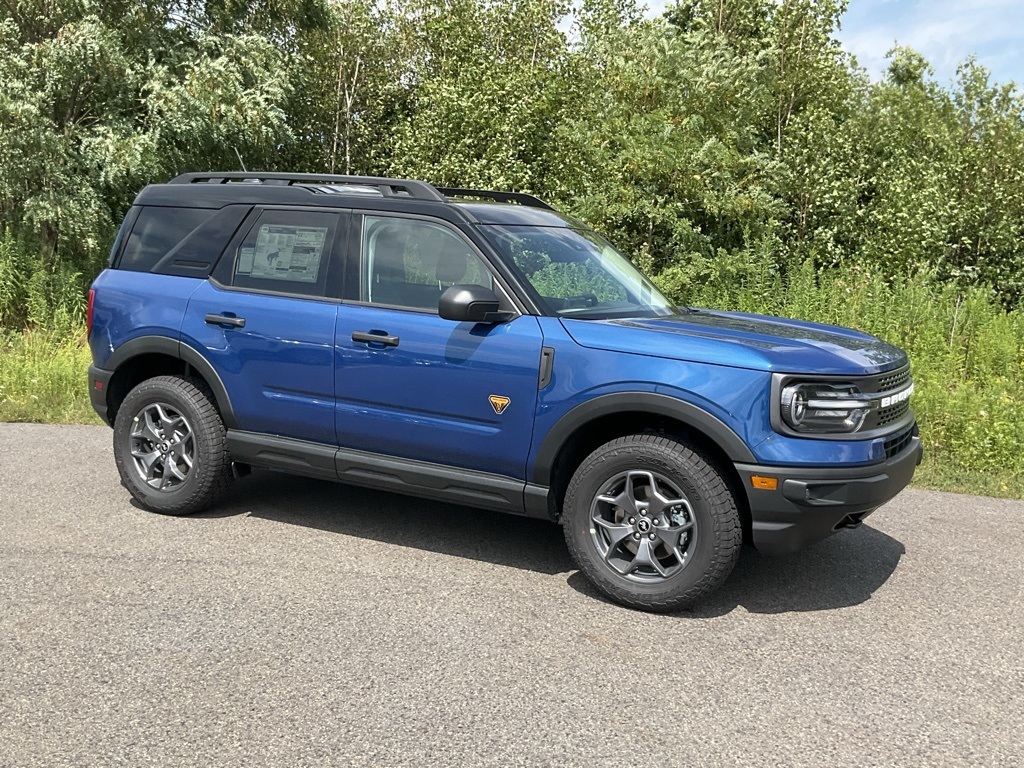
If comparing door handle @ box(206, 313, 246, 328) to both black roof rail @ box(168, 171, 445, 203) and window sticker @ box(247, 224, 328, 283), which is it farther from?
black roof rail @ box(168, 171, 445, 203)

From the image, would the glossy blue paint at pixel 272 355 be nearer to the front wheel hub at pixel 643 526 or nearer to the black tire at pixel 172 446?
the black tire at pixel 172 446

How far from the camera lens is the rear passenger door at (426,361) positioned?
472cm

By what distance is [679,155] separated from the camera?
535 inches

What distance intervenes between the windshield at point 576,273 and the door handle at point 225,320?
1.52m

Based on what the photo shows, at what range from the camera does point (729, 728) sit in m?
3.33

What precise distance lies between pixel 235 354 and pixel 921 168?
1270 cm

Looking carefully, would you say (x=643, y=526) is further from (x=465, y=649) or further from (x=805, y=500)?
(x=465, y=649)

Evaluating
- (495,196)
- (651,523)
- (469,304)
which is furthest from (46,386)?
(651,523)

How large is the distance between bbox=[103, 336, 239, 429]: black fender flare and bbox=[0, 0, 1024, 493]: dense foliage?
5.56m

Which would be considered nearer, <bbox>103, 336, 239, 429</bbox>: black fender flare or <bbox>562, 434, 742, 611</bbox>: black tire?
<bbox>562, 434, 742, 611</bbox>: black tire

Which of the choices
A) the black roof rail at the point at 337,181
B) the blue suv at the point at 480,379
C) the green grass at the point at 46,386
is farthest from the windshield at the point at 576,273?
the green grass at the point at 46,386

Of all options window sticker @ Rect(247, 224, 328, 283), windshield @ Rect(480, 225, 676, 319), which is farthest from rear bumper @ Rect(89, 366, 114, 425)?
windshield @ Rect(480, 225, 676, 319)

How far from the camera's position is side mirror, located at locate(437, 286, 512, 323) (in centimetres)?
459

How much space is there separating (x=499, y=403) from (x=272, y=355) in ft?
4.75
